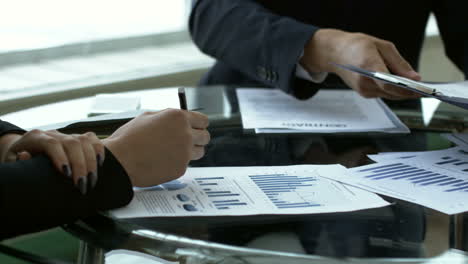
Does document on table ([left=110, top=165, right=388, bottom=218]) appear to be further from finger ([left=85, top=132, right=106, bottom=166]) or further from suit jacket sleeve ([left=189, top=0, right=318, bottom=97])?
suit jacket sleeve ([left=189, top=0, right=318, bottom=97])

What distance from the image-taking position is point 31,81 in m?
1.98

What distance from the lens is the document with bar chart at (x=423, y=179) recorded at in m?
0.76

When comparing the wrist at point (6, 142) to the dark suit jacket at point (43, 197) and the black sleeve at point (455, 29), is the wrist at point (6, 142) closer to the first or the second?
the dark suit jacket at point (43, 197)

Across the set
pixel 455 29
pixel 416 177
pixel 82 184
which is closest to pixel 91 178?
pixel 82 184

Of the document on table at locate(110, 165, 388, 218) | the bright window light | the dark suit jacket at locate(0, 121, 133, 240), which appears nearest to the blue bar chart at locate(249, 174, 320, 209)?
the document on table at locate(110, 165, 388, 218)

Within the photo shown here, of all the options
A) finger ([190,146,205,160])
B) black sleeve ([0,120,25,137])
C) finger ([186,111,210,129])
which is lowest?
finger ([190,146,205,160])

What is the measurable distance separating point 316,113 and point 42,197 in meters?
0.68

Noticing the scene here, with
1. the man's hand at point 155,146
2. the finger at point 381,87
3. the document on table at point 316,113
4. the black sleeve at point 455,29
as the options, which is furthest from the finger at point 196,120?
the black sleeve at point 455,29

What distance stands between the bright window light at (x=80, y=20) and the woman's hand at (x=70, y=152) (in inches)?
57.2

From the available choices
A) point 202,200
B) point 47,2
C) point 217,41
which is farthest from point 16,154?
point 47,2

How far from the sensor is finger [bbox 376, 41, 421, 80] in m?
1.11

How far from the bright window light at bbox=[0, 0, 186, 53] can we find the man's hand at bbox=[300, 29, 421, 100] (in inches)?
45.1

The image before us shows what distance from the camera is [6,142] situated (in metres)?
0.79

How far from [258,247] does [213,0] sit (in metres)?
1.02
